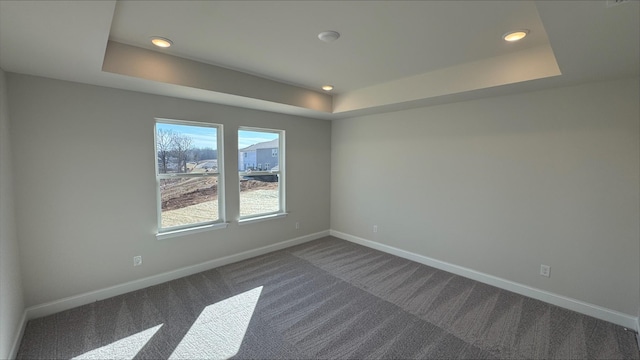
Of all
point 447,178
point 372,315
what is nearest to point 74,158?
point 372,315

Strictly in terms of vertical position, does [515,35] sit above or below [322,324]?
above

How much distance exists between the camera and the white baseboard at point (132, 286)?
2516mm

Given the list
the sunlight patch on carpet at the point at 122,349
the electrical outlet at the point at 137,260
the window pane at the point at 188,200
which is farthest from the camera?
the window pane at the point at 188,200

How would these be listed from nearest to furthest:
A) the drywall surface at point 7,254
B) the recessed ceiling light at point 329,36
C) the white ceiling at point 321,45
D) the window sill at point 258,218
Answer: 1. the white ceiling at point 321,45
2. the drywall surface at point 7,254
3. the recessed ceiling light at point 329,36
4. the window sill at point 258,218

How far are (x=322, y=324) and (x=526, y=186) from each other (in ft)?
8.83

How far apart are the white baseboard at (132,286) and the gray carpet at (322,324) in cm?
8

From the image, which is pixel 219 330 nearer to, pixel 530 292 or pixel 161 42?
pixel 161 42

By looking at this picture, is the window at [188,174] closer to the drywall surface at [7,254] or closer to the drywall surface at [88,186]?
the drywall surface at [88,186]

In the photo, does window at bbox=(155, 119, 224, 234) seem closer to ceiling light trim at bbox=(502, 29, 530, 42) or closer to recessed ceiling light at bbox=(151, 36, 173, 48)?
recessed ceiling light at bbox=(151, 36, 173, 48)

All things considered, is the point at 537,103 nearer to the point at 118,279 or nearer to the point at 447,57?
the point at 447,57

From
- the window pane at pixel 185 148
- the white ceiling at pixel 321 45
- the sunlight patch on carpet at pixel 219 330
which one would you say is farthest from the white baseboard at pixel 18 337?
the white ceiling at pixel 321 45

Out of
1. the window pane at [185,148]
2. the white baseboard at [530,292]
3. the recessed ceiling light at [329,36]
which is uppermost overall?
the recessed ceiling light at [329,36]

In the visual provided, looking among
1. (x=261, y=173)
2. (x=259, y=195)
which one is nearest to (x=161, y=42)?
(x=261, y=173)

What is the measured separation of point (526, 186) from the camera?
2.97 metres
